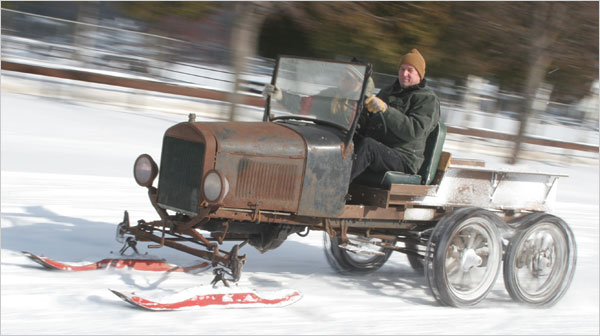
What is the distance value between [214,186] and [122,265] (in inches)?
54.3

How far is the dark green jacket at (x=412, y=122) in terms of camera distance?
6.24 meters

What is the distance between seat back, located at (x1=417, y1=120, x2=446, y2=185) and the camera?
258 inches

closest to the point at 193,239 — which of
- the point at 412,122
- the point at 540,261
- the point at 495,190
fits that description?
the point at 412,122

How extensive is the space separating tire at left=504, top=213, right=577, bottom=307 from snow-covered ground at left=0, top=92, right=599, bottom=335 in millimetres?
158

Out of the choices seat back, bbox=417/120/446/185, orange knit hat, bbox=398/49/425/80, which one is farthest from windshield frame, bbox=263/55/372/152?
seat back, bbox=417/120/446/185

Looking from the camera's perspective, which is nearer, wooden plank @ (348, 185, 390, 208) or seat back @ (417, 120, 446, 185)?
wooden plank @ (348, 185, 390, 208)

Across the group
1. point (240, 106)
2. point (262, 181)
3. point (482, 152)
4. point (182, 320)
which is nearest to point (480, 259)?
point (262, 181)

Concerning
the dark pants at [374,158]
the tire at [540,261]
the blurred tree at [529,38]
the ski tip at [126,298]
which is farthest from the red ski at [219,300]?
the blurred tree at [529,38]

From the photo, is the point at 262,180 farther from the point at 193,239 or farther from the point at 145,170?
the point at 145,170

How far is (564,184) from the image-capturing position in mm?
17812

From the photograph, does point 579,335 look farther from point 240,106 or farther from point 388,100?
point 240,106

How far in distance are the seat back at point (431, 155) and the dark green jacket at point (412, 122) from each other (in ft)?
0.24

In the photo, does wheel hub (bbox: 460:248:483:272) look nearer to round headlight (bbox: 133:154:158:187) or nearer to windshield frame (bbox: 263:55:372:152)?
windshield frame (bbox: 263:55:372:152)

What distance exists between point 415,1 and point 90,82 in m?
7.47
